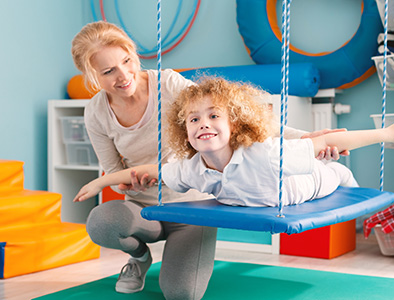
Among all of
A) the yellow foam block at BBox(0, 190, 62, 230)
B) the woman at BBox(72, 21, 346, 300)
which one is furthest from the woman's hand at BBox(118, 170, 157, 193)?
the yellow foam block at BBox(0, 190, 62, 230)

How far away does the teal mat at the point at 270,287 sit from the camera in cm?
183

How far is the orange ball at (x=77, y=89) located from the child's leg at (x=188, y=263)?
1.63m

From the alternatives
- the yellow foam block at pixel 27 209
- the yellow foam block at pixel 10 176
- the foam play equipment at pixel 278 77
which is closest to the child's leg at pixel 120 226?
the yellow foam block at pixel 27 209

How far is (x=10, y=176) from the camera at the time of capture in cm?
250

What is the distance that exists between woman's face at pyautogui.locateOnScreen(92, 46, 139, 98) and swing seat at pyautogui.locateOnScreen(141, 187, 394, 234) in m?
0.45

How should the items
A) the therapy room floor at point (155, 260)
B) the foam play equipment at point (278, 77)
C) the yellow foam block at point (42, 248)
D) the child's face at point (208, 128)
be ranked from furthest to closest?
the foam play equipment at point (278, 77) < the yellow foam block at point (42, 248) < the therapy room floor at point (155, 260) < the child's face at point (208, 128)

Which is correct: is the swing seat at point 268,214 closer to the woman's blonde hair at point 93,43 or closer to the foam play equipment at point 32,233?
the woman's blonde hair at point 93,43

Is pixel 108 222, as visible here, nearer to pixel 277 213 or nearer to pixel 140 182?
pixel 140 182

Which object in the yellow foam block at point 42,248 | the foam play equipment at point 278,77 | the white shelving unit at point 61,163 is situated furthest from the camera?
the white shelving unit at point 61,163

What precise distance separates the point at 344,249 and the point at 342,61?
2.95 ft

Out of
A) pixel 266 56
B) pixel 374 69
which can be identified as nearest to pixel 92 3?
pixel 266 56

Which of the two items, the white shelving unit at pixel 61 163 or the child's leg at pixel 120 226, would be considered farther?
the white shelving unit at pixel 61 163

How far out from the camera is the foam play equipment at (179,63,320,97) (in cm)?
258

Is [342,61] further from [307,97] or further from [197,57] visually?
[197,57]
